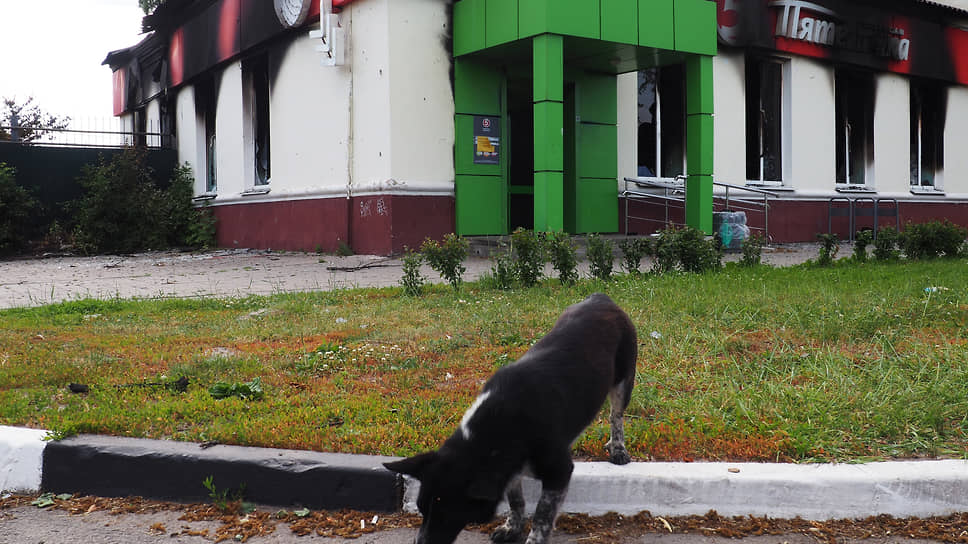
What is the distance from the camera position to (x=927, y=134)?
21.3 metres

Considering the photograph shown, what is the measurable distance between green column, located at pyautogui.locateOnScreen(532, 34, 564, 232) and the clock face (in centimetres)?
516

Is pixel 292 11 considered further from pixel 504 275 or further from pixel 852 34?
pixel 852 34

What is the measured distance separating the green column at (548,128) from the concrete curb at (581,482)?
889 cm

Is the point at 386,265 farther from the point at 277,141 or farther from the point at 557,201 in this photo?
the point at 277,141

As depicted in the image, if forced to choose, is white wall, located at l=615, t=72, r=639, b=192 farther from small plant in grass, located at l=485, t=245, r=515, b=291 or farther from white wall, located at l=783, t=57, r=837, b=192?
small plant in grass, located at l=485, t=245, r=515, b=291

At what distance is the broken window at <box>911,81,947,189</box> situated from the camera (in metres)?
21.0

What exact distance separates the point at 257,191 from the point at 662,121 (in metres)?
8.83

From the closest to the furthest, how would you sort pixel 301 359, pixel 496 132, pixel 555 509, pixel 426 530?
pixel 426 530
pixel 555 509
pixel 301 359
pixel 496 132

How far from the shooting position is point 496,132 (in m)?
14.3

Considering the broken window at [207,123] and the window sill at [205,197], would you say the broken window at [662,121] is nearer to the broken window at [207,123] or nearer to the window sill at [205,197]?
the window sill at [205,197]

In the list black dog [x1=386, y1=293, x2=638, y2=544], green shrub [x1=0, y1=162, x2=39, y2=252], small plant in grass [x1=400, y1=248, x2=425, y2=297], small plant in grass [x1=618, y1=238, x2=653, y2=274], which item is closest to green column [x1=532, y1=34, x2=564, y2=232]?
small plant in grass [x1=618, y1=238, x2=653, y2=274]

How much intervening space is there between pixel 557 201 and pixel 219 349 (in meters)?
7.45

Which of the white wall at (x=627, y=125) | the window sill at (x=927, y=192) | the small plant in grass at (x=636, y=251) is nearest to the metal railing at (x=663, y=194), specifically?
the white wall at (x=627, y=125)

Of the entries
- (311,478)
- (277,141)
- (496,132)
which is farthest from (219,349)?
(277,141)
